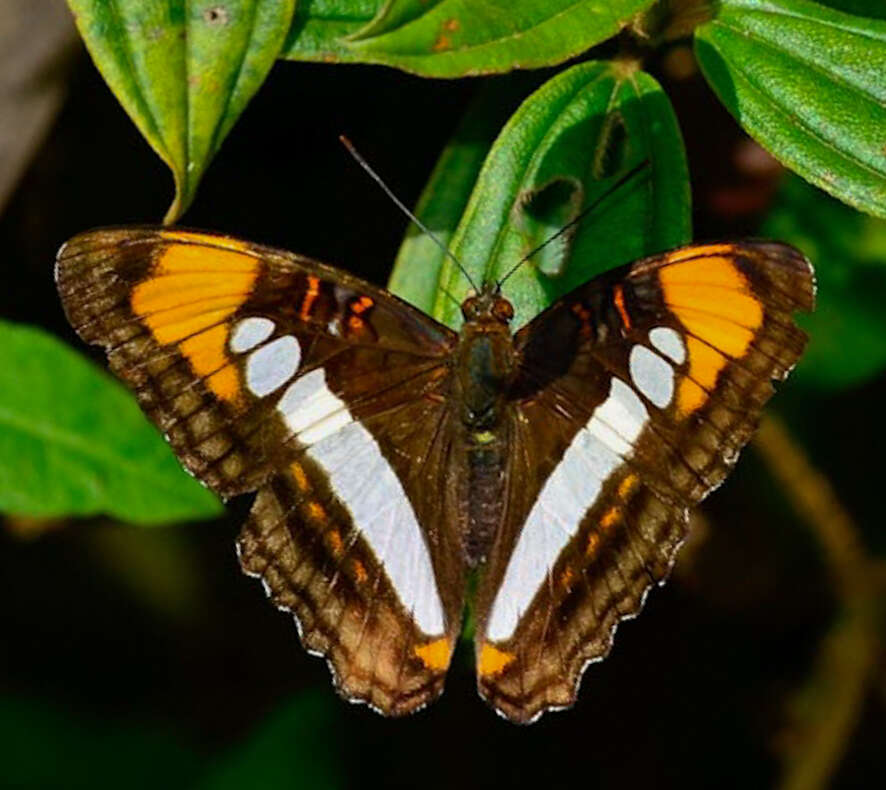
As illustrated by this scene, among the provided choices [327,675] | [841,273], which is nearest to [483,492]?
[841,273]

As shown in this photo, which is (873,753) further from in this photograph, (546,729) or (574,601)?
(574,601)

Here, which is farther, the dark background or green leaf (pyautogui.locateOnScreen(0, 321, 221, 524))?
the dark background

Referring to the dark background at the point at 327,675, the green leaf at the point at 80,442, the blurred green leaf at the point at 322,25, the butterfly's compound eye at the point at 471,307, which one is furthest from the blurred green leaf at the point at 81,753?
the blurred green leaf at the point at 322,25

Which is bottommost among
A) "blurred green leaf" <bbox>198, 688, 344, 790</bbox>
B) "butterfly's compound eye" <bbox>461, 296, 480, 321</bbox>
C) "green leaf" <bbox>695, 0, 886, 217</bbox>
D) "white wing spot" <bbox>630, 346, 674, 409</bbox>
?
"blurred green leaf" <bbox>198, 688, 344, 790</bbox>

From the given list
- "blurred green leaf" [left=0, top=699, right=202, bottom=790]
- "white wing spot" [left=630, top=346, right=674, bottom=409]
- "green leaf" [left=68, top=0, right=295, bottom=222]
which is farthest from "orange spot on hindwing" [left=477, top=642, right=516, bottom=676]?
"blurred green leaf" [left=0, top=699, right=202, bottom=790]

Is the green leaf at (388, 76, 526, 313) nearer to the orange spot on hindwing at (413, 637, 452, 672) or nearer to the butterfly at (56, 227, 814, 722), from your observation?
the butterfly at (56, 227, 814, 722)

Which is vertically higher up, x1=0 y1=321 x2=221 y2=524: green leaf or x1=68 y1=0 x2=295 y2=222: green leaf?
x1=68 y1=0 x2=295 y2=222: green leaf
